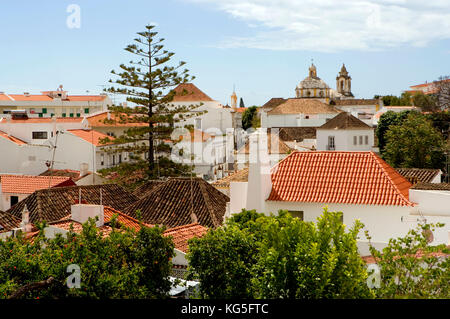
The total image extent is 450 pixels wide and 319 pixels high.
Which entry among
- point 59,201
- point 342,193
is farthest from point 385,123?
point 342,193

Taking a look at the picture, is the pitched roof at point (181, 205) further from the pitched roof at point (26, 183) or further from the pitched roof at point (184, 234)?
the pitched roof at point (26, 183)

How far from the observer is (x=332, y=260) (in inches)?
287

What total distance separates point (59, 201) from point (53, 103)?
41.4 m

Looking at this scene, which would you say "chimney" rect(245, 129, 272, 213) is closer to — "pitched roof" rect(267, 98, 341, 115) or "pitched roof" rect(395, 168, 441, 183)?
"pitched roof" rect(395, 168, 441, 183)

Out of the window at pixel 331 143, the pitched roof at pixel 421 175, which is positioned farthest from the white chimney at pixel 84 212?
the window at pixel 331 143

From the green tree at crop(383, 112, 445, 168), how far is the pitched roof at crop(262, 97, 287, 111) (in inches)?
1848

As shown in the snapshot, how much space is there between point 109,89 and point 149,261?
23.4 meters

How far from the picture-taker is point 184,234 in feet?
46.7

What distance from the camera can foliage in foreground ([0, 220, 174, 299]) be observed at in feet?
26.4

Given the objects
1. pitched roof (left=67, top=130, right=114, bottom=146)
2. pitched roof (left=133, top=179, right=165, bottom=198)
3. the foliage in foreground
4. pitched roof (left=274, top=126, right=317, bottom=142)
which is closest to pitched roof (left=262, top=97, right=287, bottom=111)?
pitched roof (left=274, top=126, right=317, bottom=142)
